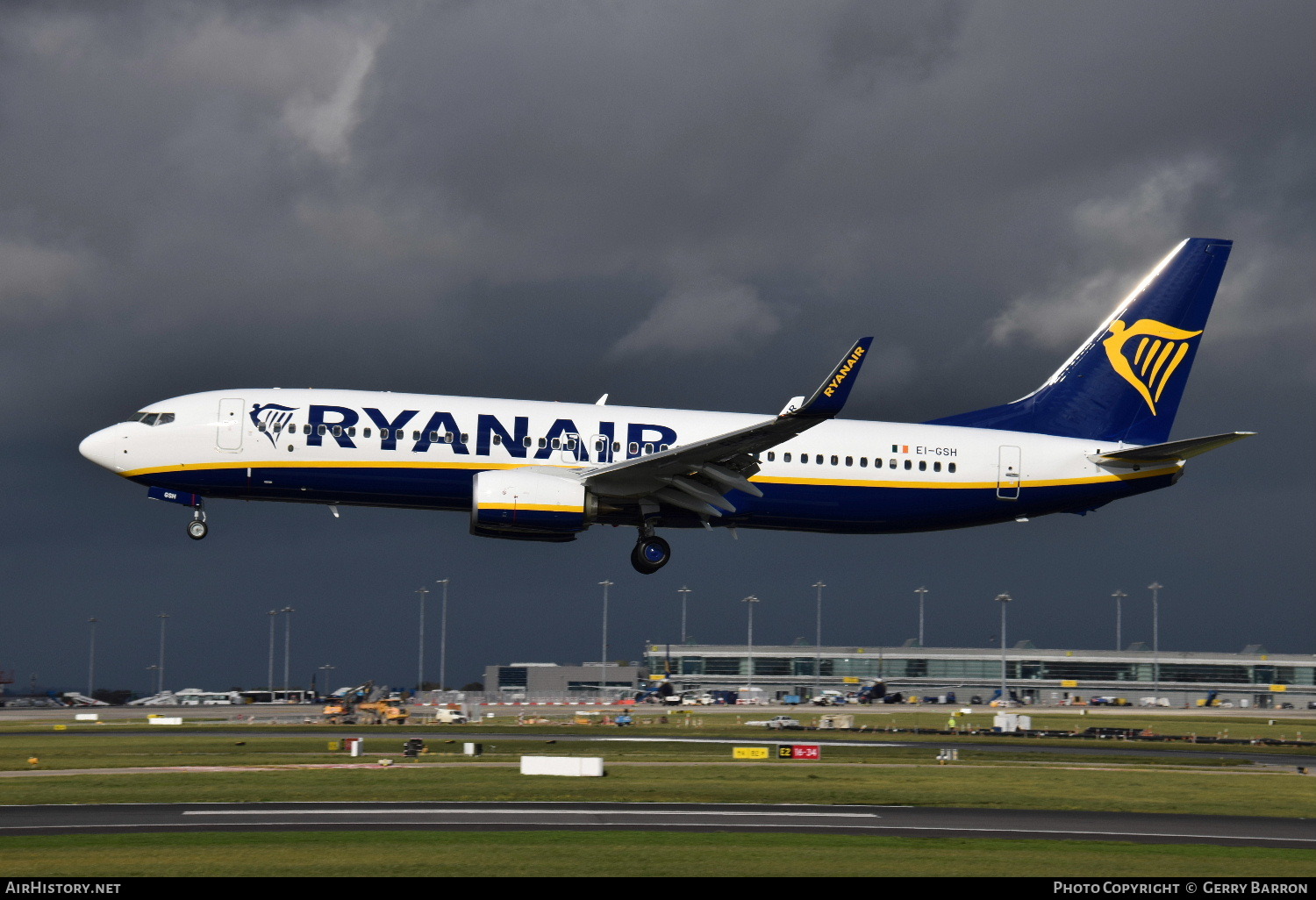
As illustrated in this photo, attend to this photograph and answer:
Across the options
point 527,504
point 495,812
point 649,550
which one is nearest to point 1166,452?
point 649,550

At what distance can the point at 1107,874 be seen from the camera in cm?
2258

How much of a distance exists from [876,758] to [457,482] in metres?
18.2

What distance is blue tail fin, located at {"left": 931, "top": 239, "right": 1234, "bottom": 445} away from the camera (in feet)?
157

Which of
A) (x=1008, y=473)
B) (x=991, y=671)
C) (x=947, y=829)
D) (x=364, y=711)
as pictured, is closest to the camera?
(x=947, y=829)

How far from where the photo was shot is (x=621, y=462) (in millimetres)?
40469

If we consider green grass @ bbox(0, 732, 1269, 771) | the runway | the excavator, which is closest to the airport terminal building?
the excavator

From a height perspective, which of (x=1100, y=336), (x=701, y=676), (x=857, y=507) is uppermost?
(x=1100, y=336)

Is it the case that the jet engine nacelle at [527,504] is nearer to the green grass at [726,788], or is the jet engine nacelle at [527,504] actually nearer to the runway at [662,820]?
the green grass at [726,788]

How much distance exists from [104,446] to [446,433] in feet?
36.5

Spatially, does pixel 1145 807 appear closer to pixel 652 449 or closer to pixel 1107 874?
pixel 1107 874

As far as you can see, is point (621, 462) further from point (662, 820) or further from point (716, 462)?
point (662, 820)

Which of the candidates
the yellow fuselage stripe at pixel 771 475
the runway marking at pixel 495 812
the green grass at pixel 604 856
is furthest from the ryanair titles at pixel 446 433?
the green grass at pixel 604 856

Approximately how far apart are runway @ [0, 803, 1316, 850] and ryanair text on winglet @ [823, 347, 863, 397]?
11.5 m

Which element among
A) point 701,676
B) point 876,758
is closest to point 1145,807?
point 876,758
